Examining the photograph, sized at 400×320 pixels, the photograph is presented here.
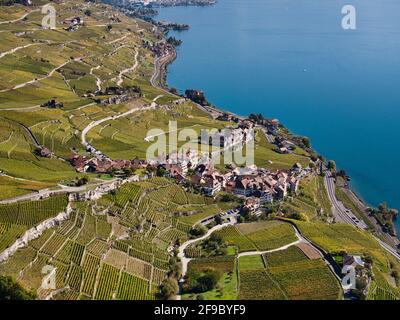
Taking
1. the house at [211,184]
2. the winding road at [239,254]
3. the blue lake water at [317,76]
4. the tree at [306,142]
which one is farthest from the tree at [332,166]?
the winding road at [239,254]

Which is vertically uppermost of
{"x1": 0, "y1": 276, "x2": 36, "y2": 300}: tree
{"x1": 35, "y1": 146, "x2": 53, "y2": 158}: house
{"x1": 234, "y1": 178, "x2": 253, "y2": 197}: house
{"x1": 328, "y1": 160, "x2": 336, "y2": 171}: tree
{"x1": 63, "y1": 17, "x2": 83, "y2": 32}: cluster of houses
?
{"x1": 63, "y1": 17, "x2": 83, "y2": 32}: cluster of houses

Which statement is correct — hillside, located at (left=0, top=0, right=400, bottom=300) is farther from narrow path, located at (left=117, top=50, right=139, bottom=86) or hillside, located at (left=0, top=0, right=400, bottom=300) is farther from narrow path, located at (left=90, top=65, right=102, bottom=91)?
narrow path, located at (left=117, top=50, right=139, bottom=86)

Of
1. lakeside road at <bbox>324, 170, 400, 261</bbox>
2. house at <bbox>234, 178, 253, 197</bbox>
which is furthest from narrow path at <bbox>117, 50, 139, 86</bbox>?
lakeside road at <bbox>324, 170, 400, 261</bbox>

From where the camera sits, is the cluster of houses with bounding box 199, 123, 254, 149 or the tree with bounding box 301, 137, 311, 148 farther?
the tree with bounding box 301, 137, 311, 148

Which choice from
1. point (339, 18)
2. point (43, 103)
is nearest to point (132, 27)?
point (43, 103)

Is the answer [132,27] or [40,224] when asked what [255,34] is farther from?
[40,224]

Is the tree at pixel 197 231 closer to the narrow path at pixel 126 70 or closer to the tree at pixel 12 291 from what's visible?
the tree at pixel 12 291
